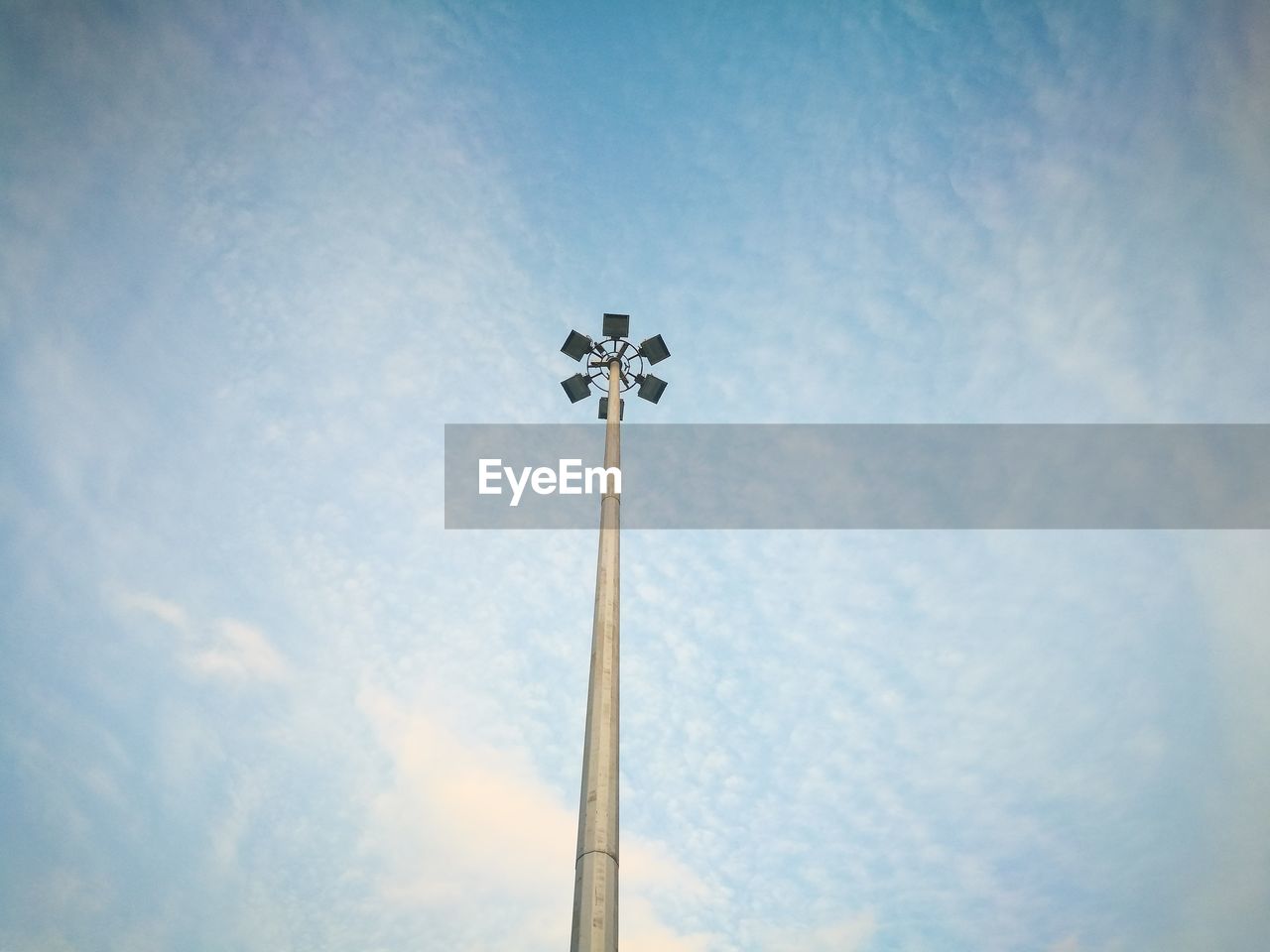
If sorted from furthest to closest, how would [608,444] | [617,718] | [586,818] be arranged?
[608,444], [617,718], [586,818]

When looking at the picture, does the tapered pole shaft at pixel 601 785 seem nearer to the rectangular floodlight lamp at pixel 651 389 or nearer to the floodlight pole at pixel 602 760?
the floodlight pole at pixel 602 760

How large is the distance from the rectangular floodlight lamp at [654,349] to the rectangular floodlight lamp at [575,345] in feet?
3.03

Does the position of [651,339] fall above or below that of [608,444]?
above

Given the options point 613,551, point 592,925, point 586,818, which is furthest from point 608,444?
point 592,925

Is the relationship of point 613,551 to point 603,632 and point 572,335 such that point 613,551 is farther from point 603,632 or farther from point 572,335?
point 572,335

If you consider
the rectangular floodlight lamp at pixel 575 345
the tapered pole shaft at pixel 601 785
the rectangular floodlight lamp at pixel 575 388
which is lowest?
the tapered pole shaft at pixel 601 785

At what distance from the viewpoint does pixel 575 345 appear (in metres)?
12.3

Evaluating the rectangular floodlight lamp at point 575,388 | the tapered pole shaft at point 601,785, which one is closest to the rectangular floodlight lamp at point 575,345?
the rectangular floodlight lamp at point 575,388

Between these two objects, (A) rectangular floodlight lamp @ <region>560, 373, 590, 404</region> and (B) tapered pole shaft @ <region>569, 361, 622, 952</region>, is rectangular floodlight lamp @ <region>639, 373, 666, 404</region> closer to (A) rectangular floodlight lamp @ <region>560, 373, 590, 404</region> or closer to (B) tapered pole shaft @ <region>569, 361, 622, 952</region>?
(A) rectangular floodlight lamp @ <region>560, 373, 590, 404</region>

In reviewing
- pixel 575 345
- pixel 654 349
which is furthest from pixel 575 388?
pixel 654 349

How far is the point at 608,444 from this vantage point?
1065 cm

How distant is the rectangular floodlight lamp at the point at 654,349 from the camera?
487 inches

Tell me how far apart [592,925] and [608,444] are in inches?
244

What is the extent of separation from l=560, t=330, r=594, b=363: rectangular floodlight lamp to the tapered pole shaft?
149 inches
